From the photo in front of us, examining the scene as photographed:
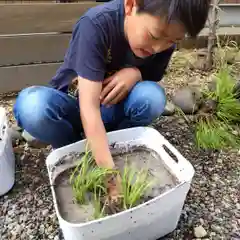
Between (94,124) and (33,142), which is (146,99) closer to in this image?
(94,124)

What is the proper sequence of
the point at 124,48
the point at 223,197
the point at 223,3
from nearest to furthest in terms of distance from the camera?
the point at 124,48, the point at 223,197, the point at 223,3

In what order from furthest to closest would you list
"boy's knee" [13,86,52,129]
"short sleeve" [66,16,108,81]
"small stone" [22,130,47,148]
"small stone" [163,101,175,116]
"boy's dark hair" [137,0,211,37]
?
1. "small stone" [163,101,175,116]
2. "small stone" [22,130,47,148]
3. "boy's knee" [13,86,52,129]
4. "short sleeve" [66,16,108,81]
5. "boy's dark hair" [137,0,211,37]

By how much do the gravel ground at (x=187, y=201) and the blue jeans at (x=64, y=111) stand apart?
8.4 inches

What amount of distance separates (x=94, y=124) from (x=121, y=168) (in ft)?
0.73

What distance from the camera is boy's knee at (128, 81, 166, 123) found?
148 centimetres

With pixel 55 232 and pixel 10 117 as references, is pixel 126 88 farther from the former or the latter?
pixel 10 117

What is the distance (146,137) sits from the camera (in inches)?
58.7

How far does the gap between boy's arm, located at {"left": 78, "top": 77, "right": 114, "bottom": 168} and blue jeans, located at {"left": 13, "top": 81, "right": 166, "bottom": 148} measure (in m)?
0.20

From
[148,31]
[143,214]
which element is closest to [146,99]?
[148,31]

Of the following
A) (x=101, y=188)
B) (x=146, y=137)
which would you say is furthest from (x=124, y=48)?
(x=101, y=188)

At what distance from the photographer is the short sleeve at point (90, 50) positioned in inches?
50.2

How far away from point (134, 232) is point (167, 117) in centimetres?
101

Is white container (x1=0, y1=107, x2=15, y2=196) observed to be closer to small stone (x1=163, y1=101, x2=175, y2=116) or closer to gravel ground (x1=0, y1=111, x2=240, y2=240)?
gravel ground (x1=0, y1=111, x2=240, y2=240)

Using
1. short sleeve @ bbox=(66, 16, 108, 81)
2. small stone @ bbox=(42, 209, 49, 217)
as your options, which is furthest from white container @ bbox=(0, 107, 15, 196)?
short sleeve @ bbox=(66, 16, 108, 81)
